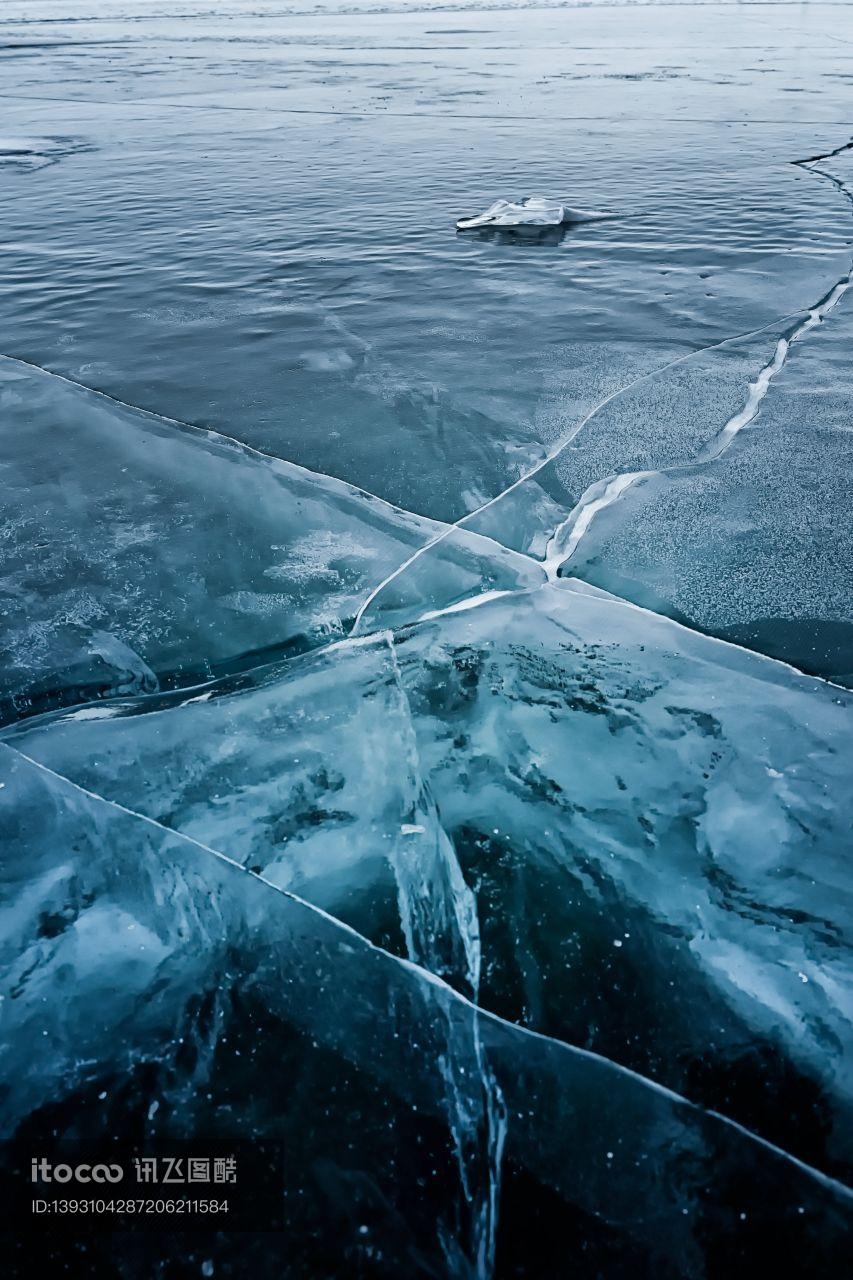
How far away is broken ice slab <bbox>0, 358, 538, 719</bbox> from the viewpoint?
3.06 metres

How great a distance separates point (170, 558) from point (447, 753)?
6.11 ft

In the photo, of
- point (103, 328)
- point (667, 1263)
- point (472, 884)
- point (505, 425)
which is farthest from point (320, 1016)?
point (103, 328)

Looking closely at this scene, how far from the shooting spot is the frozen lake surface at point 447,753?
5.69 ft

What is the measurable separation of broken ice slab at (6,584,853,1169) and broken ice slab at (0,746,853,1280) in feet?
0.33

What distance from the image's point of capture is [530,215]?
27.1 feet

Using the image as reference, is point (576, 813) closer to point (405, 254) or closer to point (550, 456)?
point (550, 456)

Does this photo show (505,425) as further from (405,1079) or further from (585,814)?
(405,1079)

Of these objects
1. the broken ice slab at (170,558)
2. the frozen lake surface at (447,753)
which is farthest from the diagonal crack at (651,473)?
the broken ice slab at (170,558)

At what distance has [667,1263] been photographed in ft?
5.17

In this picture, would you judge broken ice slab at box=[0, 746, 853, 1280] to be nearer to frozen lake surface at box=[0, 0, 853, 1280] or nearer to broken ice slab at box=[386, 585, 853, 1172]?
frozen lake surface at box=[0, 0, 853, 1280]

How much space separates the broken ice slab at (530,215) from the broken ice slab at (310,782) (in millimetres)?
7152

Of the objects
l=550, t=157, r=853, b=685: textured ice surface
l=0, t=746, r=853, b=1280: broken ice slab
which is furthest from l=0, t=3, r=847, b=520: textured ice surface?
l=0, t=746, r=853, b=1280: broken ice slab

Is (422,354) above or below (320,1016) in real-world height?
above

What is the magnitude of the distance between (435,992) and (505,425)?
3553mm
